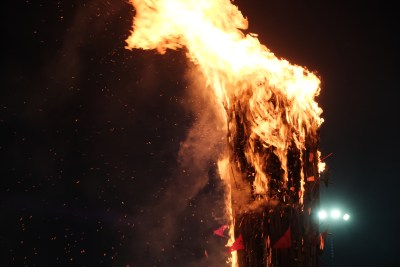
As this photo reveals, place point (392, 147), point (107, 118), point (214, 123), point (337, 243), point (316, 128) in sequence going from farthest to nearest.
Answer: point (337, 243) → point (392, 147) → point (107, 118) → point (214, 123) → point (316, 128)

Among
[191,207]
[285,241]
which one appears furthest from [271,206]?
[191,207]

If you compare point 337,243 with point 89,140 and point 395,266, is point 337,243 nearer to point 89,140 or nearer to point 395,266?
point 395,266

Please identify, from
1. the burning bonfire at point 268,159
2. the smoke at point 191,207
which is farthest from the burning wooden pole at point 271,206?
the smoke at point 191,207

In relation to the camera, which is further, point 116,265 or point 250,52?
point 116,265

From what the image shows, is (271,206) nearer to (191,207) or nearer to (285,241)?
(285,241)

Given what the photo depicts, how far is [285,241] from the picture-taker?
80.6 inches

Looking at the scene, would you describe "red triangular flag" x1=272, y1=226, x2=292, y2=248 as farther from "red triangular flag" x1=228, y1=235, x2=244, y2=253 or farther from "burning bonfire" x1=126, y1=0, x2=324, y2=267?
"red triangular flag" x1=228, y1=235, x2=244, y2=253

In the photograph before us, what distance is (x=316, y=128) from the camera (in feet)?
8.09

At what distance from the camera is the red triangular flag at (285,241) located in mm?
2035

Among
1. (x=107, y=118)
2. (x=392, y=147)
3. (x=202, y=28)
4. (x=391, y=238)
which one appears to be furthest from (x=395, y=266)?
(x=202, y=28)

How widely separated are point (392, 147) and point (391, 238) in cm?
410

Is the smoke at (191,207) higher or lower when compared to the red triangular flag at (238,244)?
higher

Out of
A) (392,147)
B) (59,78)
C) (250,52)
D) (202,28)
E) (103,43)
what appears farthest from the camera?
(392,147)

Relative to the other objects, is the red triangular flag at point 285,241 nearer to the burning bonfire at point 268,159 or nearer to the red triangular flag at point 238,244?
the burning bonfire at point 268,159
